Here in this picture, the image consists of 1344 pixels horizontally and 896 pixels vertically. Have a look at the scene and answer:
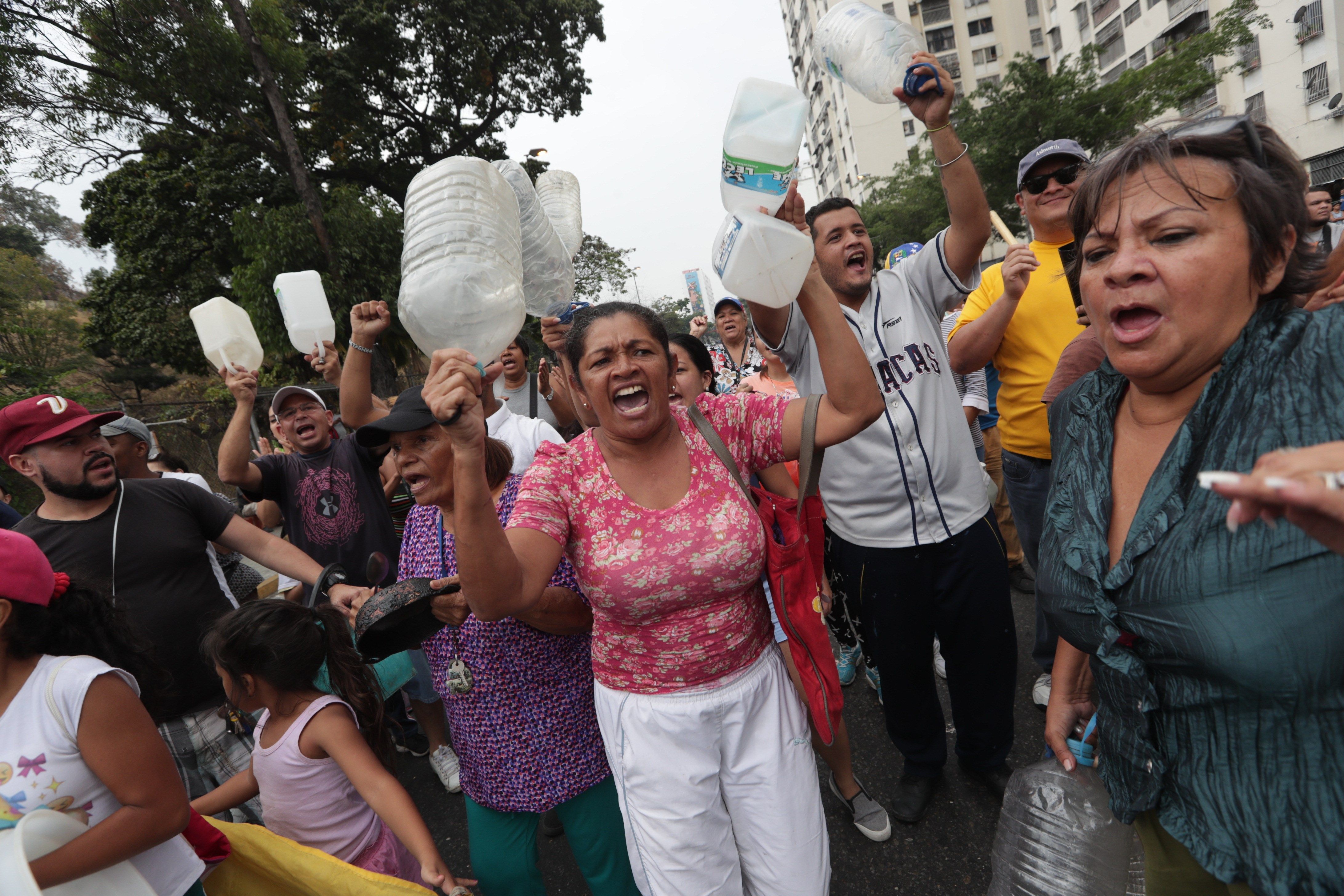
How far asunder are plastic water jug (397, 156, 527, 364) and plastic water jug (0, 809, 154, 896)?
4.03ft

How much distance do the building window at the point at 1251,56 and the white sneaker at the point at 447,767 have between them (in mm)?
34136

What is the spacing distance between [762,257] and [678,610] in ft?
3.11

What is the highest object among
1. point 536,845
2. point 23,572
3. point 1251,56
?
point 1251,56

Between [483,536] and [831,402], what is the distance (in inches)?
39.5

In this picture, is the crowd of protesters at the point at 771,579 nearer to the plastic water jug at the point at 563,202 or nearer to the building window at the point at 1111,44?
the plastic water jug at the point at 563,202

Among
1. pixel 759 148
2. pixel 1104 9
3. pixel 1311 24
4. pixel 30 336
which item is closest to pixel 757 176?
pixel 759 148

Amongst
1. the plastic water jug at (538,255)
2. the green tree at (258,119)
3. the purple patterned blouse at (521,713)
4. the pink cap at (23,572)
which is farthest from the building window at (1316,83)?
the pink cap at (23,572)

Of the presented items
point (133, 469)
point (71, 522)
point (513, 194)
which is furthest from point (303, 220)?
point (513, 194)

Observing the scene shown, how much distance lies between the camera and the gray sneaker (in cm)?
251

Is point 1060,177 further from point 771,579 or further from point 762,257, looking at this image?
point 771,579

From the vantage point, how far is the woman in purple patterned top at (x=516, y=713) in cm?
195

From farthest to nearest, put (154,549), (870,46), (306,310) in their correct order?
1. (306,310)
2. (154,549)
3. (870,46)

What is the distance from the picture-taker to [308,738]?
1.94 metres

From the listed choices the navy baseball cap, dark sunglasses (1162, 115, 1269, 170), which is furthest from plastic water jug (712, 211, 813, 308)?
the navy baseball cap
